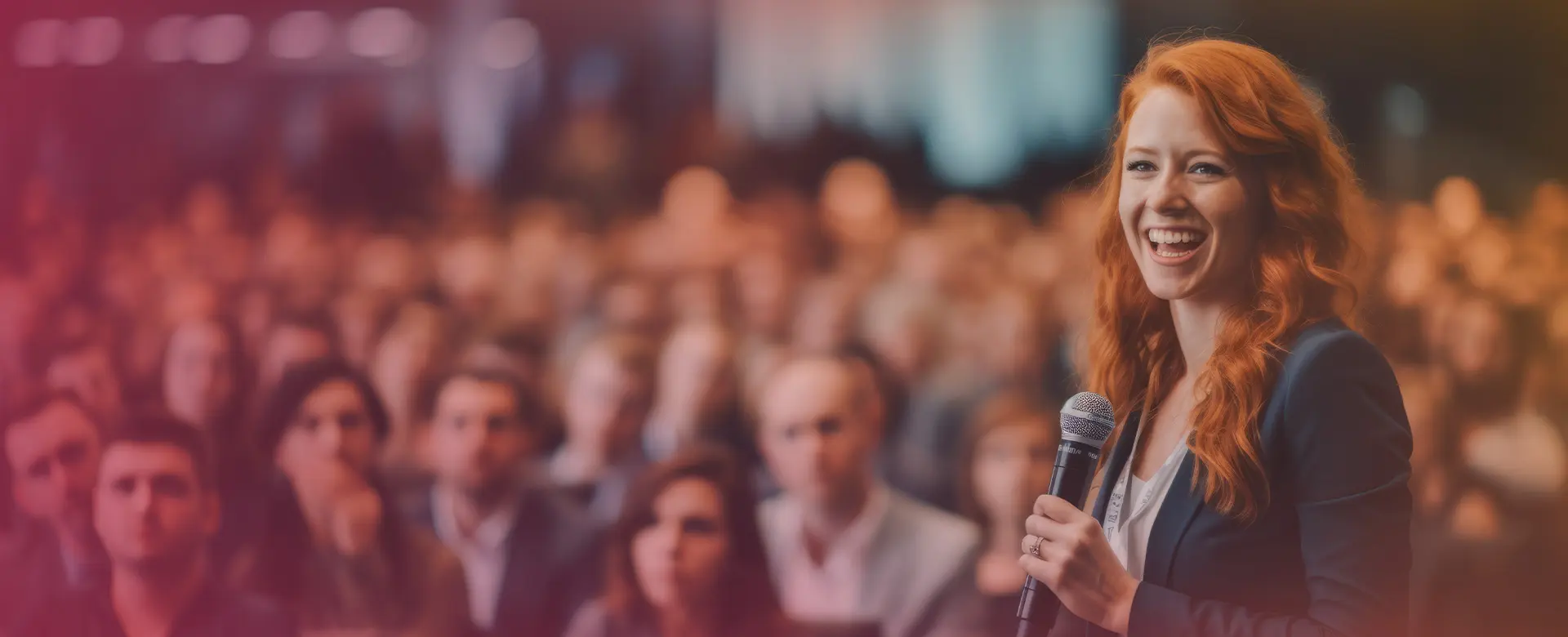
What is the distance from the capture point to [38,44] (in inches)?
90.4

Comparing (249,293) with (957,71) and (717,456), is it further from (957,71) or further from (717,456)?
(957,71)

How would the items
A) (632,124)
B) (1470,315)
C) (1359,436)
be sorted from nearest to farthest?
1. (1359,436)
2. (1470,315)
3. (632,124)

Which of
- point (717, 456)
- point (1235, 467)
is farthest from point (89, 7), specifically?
point (1235, 467)

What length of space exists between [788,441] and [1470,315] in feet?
3.69

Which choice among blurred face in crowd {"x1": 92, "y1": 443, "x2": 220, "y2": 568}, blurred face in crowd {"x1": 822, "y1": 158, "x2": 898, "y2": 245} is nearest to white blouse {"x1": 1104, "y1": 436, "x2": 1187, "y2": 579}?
blurred face in crowd {"x1": 822, "y1": 158, "x2": 898, "y2": 245}

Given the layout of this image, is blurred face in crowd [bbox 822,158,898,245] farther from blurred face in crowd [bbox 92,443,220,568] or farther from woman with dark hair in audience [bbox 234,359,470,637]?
blurred face in crowd [bbox 92,443,220,568]

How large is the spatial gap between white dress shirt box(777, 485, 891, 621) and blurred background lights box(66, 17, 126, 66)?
150 centimetres

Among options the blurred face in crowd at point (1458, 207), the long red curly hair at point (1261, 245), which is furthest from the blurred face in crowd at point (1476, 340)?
the long red curly hair at point (1261, 245)

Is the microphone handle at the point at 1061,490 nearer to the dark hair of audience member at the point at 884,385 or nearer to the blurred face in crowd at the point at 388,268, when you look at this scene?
the dark hair of audience member at the point at 884,385

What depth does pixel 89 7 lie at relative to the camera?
2299mm

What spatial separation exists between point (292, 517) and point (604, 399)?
23.7 inches

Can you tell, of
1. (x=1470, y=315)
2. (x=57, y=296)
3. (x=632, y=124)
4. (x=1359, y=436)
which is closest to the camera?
(x=1359, y=436)

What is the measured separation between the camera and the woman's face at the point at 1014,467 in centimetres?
201

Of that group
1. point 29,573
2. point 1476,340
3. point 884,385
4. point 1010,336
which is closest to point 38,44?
point 29,573
